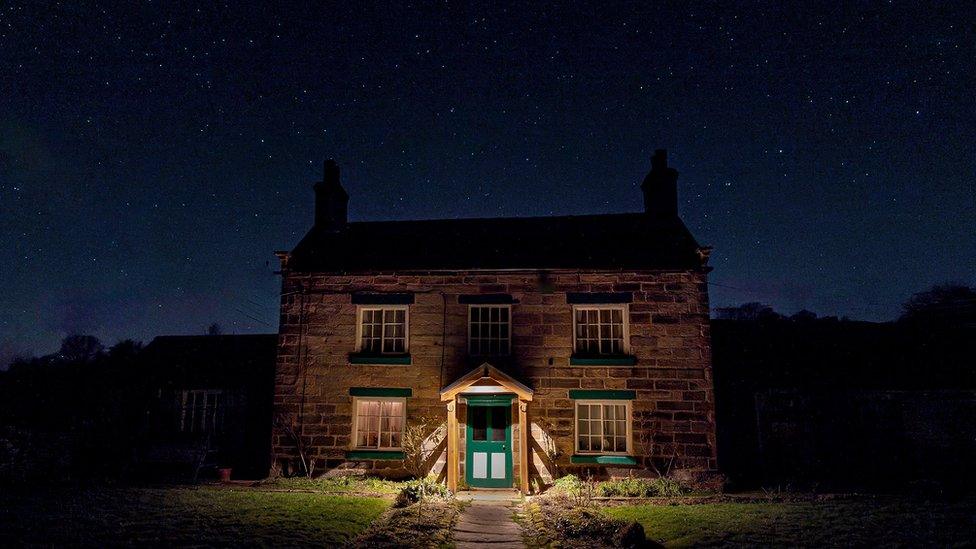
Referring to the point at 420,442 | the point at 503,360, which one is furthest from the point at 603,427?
the point at 420,442

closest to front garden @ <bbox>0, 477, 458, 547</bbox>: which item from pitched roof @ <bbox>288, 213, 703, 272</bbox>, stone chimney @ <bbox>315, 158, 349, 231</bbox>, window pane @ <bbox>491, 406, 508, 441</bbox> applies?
window pane @ <bbox>491, 406, 508, 441</bbox>

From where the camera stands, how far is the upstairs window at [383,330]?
56.2ft

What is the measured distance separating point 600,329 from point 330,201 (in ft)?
34.2

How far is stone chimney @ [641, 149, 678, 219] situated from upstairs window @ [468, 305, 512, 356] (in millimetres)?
6829

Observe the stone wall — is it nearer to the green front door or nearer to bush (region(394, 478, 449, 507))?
the green front door

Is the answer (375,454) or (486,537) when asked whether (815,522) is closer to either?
(486,537)

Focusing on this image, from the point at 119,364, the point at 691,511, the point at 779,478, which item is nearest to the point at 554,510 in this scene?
the point at 691,511

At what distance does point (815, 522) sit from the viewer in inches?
431

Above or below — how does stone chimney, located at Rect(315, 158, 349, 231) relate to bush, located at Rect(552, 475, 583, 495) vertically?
above

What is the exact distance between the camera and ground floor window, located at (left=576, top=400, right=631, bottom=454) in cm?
1594

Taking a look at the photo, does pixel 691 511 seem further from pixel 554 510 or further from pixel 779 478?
pixel 779 478

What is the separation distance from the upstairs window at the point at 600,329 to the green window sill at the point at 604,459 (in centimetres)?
283

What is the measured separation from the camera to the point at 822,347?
20.0 m

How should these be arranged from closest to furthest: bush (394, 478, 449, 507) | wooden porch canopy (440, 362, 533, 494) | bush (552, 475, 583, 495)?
bush (394, 478, 449, 507) → bush (552, 475, 583, 495) → wooden porch canopy (440, 362, 533, 494)
